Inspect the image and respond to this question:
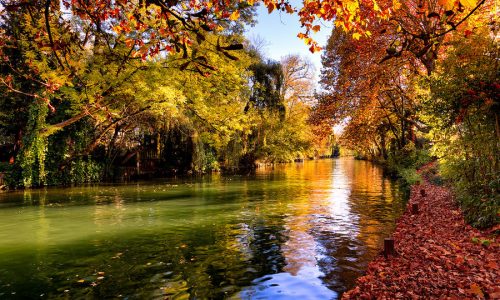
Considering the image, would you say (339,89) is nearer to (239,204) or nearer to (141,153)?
(239,204)

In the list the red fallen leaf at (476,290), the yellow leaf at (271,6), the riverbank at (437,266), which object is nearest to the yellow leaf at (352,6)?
the yellow leaf at (271,6)

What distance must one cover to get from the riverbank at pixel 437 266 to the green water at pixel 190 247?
0.58 metres

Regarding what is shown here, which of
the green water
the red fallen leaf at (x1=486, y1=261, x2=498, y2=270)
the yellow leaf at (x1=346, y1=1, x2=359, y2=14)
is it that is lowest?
the green water

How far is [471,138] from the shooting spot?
40.2 feet

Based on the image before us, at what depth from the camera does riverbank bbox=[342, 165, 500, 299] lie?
19.9ft

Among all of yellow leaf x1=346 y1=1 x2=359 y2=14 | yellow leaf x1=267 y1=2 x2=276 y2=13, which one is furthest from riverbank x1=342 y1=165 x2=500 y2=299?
yellow leaf x1=267 y1=2 x2=276 y2=13

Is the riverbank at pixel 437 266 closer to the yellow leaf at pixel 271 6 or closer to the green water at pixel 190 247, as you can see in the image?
the green water at pixel 190 247

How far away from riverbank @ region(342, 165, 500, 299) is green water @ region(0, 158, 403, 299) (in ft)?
1.91

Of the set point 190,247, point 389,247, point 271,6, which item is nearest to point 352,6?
point 271,6

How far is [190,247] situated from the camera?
383 inches

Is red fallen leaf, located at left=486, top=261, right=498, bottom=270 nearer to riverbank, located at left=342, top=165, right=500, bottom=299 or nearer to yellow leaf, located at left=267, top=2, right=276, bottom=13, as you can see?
riverbank, located at left=342, top=165, right=500, bottom=299

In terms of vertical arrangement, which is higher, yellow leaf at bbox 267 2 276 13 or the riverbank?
yellow leaf at bbox 267 2 276 13

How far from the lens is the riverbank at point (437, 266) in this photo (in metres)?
6.06

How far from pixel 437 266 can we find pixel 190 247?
570cm
